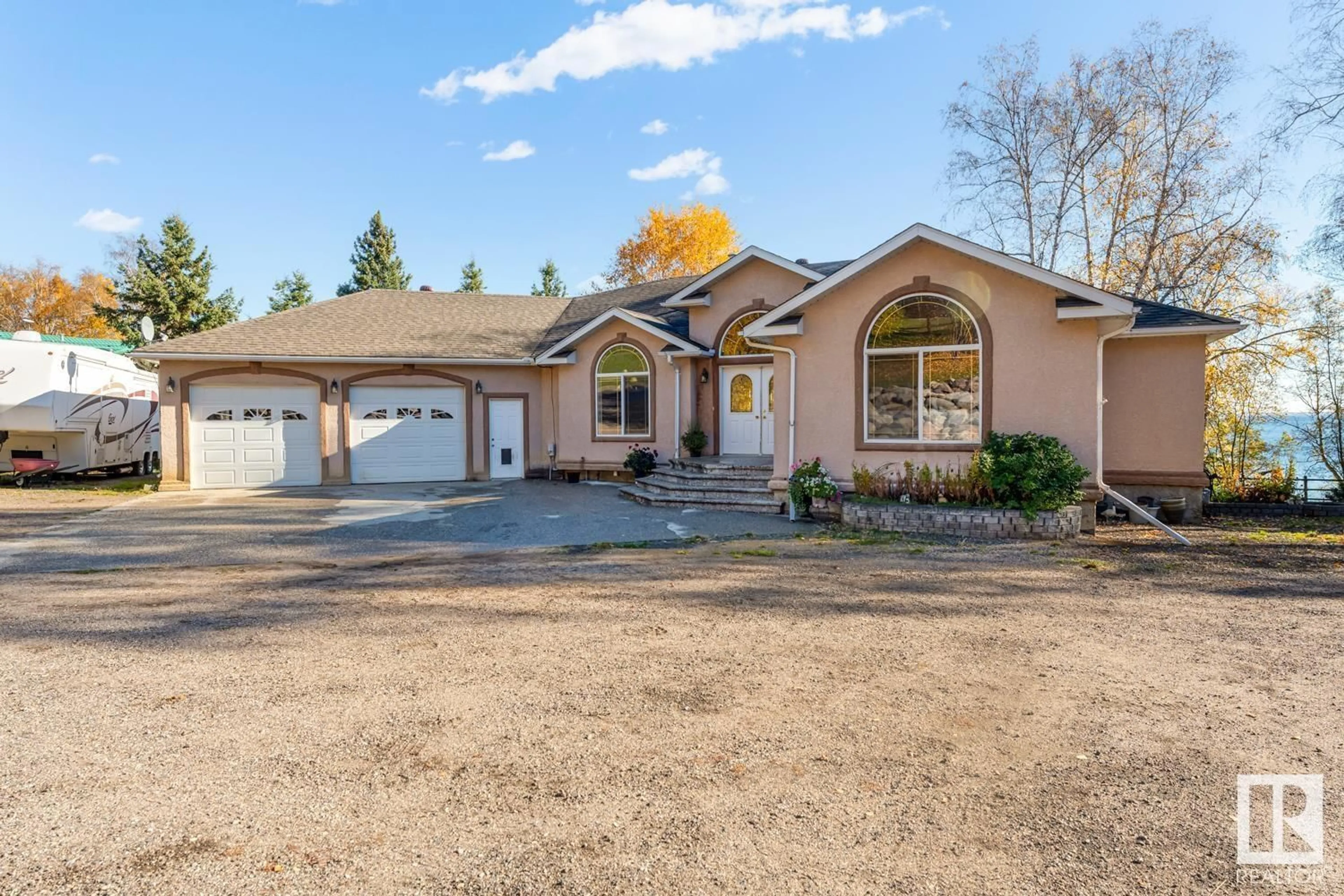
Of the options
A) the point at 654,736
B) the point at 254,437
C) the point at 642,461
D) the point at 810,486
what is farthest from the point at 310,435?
the point at 654,736

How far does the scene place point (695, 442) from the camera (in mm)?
15008

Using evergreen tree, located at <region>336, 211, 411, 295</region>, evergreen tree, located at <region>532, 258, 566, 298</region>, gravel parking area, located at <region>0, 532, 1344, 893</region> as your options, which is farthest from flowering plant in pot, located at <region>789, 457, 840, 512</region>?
evergreen tree, located at <region>532, 258, 566, 298</region>

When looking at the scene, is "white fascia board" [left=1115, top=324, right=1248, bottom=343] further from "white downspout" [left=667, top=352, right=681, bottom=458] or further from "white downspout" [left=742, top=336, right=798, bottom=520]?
"white downspout" [left=667, top=352, right=681, bottom=458]

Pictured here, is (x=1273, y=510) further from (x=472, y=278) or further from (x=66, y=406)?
(x=472, y=278)

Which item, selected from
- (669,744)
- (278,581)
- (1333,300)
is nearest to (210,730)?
(669,744)

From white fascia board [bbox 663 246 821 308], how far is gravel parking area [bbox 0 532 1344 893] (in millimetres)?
9549

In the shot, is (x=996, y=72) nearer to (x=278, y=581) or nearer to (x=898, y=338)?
(x=898, y=338)

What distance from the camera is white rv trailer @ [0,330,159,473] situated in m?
15.3

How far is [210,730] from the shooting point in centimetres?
354

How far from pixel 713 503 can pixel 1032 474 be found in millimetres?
5289

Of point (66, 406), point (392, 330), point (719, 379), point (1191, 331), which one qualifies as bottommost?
point (66, 406)

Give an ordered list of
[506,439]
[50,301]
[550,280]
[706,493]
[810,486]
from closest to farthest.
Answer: [810,486] → [706,493] → [506,439] → [50,301] → [550,280]

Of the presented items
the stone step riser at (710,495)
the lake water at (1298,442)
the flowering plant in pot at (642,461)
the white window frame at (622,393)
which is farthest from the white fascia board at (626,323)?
the lake water at (1298,442)

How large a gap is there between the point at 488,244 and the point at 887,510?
3584 centimetres
